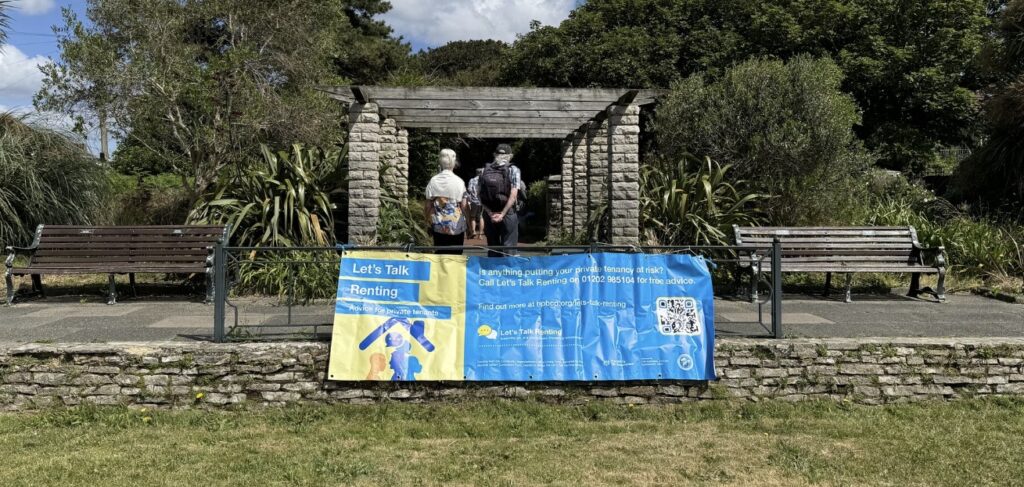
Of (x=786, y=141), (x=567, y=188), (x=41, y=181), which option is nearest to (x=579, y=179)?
(x=567, y=188)

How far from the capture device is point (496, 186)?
22.9 feet

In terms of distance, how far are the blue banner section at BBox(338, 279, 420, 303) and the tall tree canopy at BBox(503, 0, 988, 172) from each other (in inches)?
634

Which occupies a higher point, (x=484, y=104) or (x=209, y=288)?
(x=484, y=104)

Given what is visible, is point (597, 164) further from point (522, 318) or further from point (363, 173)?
point (522, 318)

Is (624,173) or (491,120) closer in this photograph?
(624,173)

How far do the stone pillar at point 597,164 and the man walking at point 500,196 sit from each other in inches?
161

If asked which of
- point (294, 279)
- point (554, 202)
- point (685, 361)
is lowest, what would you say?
point (685, 361)

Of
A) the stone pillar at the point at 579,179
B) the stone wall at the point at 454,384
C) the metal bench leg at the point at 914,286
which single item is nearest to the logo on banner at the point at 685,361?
the stone wall at the point at 454,384

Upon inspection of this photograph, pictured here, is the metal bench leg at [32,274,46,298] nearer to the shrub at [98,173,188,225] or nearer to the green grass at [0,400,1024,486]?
the shrub at [98,173,188,225]

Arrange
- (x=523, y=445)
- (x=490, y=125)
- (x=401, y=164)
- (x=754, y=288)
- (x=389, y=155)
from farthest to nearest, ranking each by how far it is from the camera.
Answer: (x=401, y=164) → (x=490, y=125) → (x=389, y=155) → (x=754, y=288) → (x=523, y=445)

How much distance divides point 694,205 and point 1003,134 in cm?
637

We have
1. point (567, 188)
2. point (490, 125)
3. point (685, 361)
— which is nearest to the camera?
point (685, 361)

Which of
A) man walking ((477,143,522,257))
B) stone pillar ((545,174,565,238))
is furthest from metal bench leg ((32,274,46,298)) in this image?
stone pillar ((545,174,565,238))

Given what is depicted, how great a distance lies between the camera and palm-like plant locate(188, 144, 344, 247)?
8.98m
